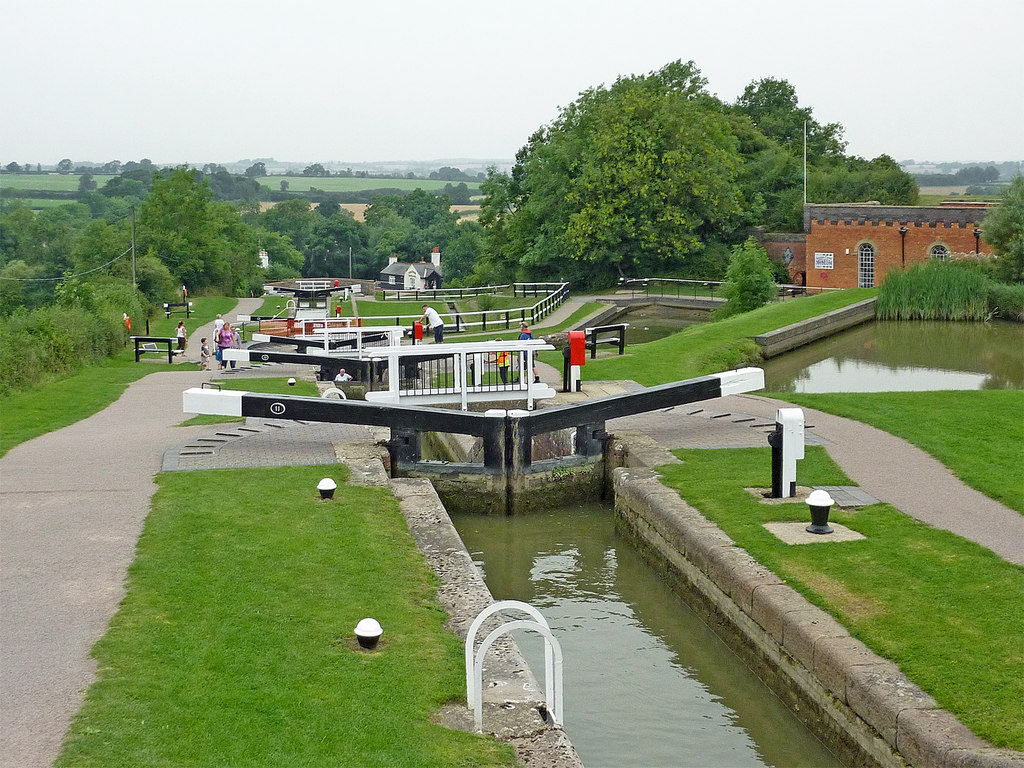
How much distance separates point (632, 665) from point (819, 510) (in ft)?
7.55

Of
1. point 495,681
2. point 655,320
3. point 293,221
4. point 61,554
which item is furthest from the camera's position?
point 293,221

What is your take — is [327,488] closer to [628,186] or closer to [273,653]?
[273,653]

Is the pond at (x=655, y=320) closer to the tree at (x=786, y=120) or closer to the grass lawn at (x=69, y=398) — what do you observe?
the grass lawn at (x=69, y=398)

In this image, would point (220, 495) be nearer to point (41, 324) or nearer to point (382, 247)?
point (41, 324)

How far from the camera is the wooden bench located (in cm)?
2639

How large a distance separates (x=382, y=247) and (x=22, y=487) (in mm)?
121540

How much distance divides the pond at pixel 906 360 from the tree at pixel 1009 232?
113 inches

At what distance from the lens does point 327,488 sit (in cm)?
1162

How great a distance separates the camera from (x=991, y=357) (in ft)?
91.0

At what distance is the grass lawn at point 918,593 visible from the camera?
6859 mm

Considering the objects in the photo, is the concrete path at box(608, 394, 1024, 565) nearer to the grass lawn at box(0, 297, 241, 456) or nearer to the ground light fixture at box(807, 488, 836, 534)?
the ground light fixture at box(807, 488, 836, 534)

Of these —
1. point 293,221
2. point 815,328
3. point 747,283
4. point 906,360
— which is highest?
point 293,221

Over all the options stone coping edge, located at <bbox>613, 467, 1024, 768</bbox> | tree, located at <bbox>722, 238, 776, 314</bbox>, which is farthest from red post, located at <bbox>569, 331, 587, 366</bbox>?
tree, located at <bbox>722, 238, 776, 314</bbox>

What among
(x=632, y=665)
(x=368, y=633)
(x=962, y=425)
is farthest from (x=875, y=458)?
(x=368, y=633)
